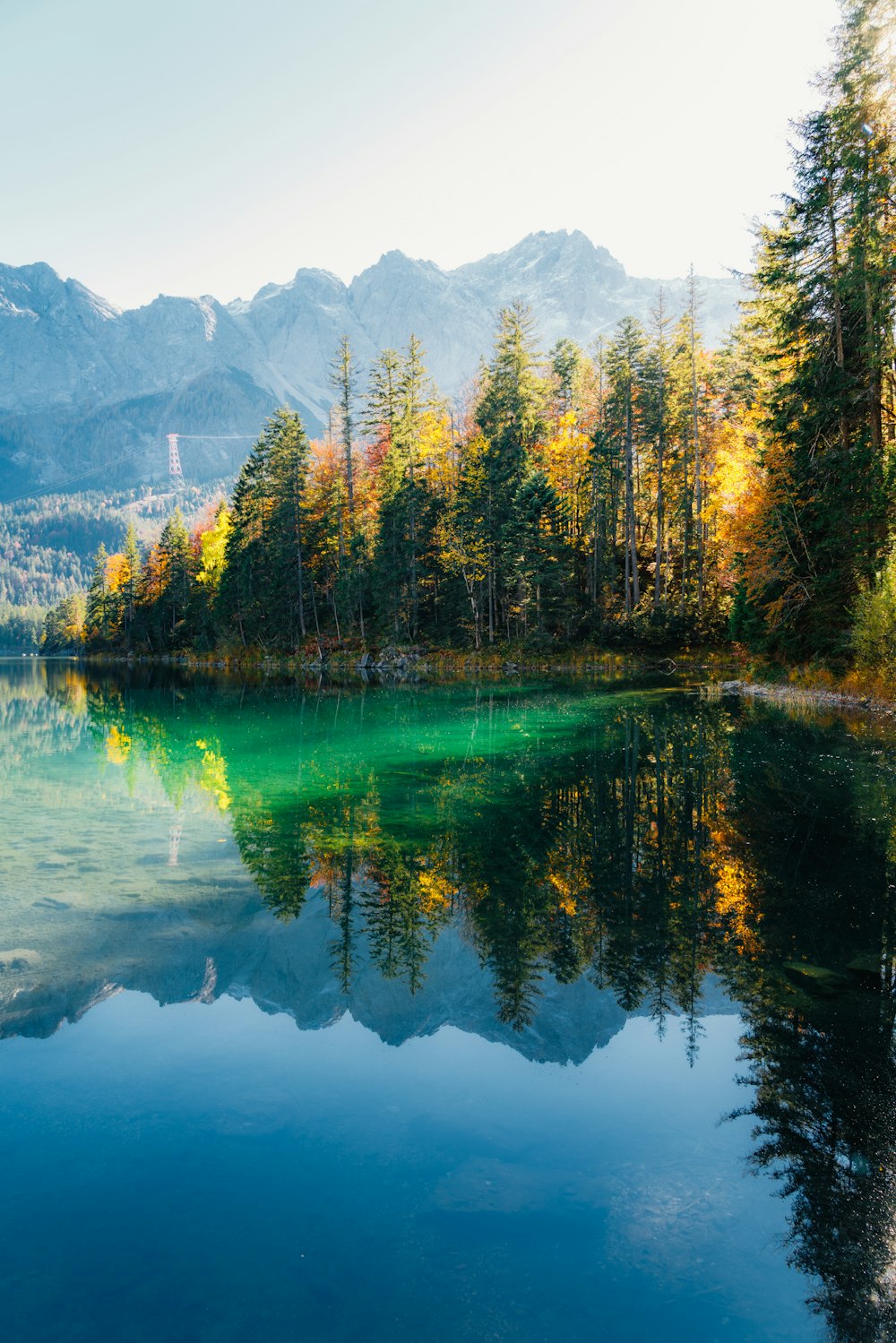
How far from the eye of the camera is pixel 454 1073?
17.1ft

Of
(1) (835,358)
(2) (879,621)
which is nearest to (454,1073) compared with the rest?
(2) (879,621)

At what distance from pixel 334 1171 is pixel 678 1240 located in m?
1.84

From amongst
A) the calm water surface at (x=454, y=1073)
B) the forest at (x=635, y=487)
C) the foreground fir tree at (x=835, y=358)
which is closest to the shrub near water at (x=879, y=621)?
the forest at (x=635, y=487)

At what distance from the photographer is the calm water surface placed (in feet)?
11.0

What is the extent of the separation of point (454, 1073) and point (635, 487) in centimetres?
5038

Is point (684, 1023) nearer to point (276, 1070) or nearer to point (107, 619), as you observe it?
point (276, 1070)

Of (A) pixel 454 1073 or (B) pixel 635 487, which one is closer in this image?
(A) pixel 454 1073

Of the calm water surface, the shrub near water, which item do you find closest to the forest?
the shrub near water

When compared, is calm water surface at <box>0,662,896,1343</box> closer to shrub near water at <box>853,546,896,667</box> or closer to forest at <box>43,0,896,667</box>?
shrub near water at <box>853,546,896,667</box>

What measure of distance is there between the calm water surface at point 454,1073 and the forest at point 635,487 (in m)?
14.9

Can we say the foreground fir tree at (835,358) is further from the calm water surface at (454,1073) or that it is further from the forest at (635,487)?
the calm water surface at (454,1073)

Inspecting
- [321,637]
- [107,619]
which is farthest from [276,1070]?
[107,619]

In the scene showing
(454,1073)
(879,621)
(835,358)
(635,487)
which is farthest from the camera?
(635,487)

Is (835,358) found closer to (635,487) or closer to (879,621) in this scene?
(879,621)
